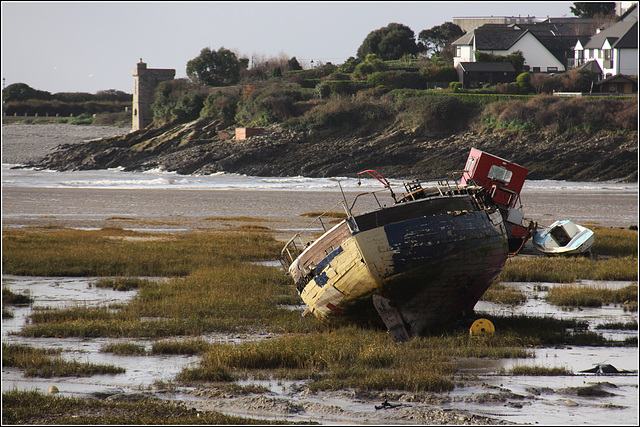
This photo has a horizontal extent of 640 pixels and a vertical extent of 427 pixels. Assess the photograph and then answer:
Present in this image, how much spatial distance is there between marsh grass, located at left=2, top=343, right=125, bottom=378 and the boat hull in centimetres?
447

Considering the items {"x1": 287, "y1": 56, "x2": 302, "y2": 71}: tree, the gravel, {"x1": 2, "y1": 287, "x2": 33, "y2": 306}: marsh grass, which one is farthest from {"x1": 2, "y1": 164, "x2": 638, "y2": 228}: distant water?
{"x1": 287, "y1": 56, "x2": 302, "y2": 71}: tree

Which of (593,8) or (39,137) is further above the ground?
(593,8)

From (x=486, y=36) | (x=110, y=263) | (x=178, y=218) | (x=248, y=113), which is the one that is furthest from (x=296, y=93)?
(x=110, y=263)

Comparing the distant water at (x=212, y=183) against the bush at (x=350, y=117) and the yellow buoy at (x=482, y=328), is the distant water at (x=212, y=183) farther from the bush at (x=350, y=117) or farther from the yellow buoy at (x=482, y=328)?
the yellow buoy at (x=482, y=328)

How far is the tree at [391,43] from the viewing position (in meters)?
111

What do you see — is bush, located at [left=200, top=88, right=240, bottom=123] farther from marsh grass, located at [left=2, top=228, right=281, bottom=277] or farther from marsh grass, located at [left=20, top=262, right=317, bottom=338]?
marsh grass, located at [left=20, top=262, right=317, bottom=338]

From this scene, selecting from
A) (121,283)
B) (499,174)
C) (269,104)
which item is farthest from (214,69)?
(121,283)

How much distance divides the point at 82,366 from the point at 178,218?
2771 centimetres

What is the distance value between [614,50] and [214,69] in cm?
5917

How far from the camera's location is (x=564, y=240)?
84.8 feet

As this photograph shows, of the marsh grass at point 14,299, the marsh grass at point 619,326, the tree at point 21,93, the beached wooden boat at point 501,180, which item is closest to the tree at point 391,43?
the tree at point 21,93

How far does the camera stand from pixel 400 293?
42.6ft

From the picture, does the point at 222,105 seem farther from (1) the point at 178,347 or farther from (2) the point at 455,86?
(1) the point at 178,347

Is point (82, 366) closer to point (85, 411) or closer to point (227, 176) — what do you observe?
point (85, 411)
